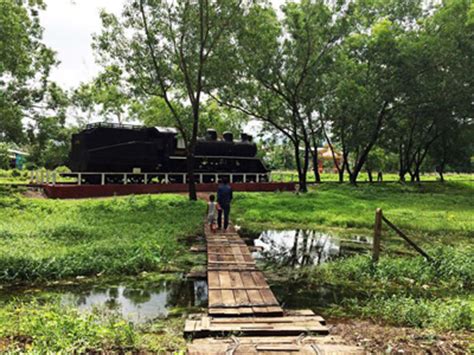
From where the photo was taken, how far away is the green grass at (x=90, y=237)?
7.32 m

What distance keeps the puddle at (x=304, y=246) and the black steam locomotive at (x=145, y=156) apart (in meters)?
11.6

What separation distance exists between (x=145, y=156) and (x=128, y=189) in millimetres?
2467

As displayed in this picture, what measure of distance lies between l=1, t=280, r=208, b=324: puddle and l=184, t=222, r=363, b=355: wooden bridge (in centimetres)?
43

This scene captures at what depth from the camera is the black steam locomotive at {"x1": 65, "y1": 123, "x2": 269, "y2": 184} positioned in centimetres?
2075

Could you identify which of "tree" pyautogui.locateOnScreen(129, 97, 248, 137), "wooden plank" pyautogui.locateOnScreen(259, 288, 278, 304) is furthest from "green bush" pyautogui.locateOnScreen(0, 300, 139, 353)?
"tree" pyautogui.locateOnScreen(129, 97, 248, 137)

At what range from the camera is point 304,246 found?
448 inches

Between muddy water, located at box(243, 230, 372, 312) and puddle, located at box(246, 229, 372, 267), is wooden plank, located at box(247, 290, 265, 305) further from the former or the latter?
puddle, located at box(246, 229, 372, 267)

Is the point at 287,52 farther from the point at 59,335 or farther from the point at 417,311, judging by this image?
the point at 59,335

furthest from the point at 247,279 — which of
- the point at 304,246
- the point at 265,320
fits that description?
the point at 304,246

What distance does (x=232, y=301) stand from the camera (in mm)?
5812

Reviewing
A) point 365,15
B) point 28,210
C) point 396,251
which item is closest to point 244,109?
point 365,15

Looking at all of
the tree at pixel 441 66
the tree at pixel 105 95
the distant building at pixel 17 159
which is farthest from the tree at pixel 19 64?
the distant building at pixel 17 159

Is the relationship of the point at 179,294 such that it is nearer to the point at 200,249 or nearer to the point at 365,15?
the point at 200,249

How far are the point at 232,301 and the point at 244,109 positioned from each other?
828 inches
